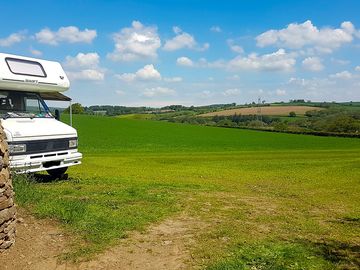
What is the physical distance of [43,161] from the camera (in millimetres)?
10797

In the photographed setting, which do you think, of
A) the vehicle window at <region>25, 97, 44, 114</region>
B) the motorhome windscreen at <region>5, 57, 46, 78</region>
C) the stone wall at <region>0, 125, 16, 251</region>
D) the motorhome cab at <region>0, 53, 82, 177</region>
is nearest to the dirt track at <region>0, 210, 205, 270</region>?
the stone wall at <region>0, 125, 16, 251</region>

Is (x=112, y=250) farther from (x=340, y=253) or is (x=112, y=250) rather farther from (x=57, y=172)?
(x=57, y=172)

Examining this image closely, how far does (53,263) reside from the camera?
17.1 feet

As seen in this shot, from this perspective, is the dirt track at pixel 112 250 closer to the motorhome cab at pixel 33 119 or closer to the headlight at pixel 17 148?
the headlight at pixel 17 148

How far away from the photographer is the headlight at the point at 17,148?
32.9 feet

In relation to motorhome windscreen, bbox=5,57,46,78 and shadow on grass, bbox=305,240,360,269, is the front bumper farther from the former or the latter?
shadow on grass, bbox=305,240,360,269

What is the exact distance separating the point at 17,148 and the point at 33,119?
154 centimetres

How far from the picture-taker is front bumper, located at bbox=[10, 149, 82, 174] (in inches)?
398

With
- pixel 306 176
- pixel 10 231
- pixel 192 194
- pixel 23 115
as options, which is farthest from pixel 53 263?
pixel 306 176

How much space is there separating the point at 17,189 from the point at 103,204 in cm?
177

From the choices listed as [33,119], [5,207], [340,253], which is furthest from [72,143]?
[340,253]

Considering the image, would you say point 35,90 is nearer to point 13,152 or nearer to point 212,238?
point 13,152

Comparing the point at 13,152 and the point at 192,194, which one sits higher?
the point at 13,152

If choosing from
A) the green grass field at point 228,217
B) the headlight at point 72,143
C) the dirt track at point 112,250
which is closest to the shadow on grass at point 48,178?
the green grass field at point 228,217
